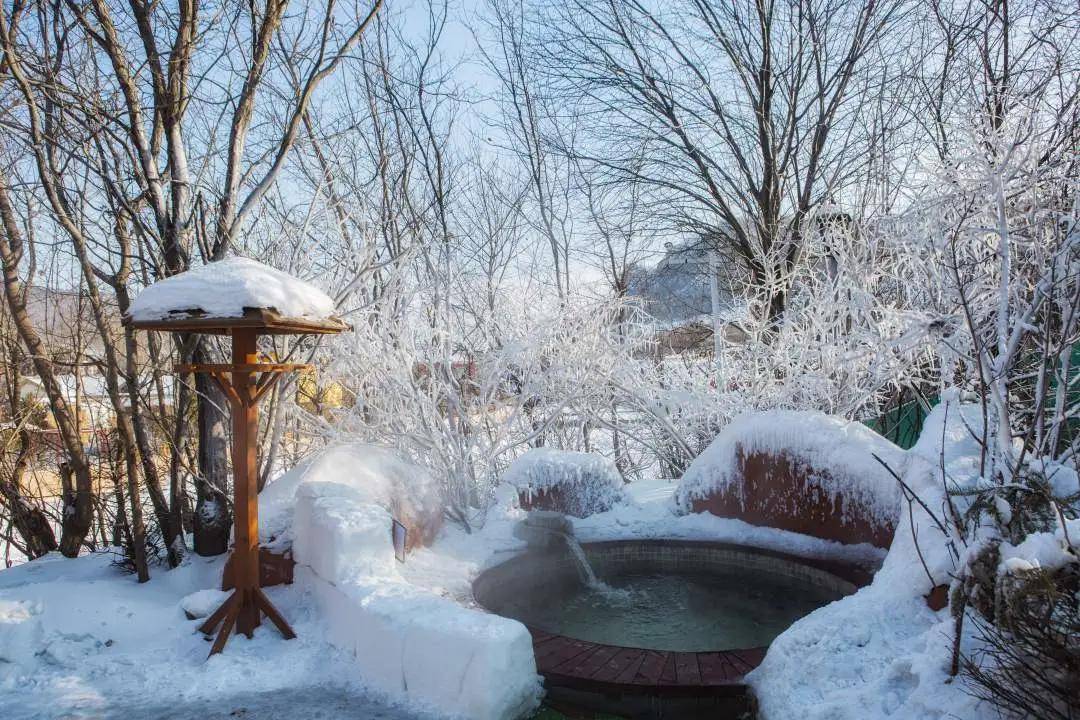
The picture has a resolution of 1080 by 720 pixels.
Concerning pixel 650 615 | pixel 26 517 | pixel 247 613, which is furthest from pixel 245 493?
pixel 26 517

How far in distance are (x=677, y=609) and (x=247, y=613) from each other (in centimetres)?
295

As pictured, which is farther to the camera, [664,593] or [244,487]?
[664,593]

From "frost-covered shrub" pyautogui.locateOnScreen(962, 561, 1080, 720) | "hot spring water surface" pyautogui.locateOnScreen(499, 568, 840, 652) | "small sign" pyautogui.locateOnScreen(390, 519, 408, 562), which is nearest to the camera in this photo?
"frost-covered shrub" pyautogui.locateOnScreen(962, 561, 1080, 720)

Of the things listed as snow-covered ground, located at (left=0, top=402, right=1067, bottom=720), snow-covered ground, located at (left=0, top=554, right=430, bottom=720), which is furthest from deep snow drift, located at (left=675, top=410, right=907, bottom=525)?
snow-covered ground, located at (left=0, top=554, right=430, bottom=720)

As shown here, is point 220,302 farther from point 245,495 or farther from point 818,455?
point 818,455

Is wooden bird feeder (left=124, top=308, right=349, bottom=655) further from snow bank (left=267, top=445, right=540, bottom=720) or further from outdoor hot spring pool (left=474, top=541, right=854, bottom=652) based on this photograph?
outdoor hot spring pool (left=474, top=541, right=854, bottom=652)

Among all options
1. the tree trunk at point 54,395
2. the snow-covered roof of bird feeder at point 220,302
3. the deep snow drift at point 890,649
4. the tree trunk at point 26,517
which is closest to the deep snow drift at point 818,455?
the deep snow drift at point 890,649

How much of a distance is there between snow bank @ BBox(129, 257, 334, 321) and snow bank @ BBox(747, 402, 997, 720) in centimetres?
321

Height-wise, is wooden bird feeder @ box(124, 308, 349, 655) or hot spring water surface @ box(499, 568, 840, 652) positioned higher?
wooden bird feeder @ box(124, 308, 349, 655)

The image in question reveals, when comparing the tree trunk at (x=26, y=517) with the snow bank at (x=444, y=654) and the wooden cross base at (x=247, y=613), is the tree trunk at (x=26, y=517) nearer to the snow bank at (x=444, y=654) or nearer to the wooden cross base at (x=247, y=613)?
the wooden cross base at (x=247, y=613)

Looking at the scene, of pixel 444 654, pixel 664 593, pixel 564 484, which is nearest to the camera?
pixel 444 654

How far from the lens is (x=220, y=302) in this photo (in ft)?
12.2

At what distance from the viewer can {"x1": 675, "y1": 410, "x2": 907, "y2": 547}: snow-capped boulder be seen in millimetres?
4980

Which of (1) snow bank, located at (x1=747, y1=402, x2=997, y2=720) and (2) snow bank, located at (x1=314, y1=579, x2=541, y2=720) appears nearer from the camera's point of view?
(1) snow bank, located at (x1=747, y1=402, x2=997, y2=720)
